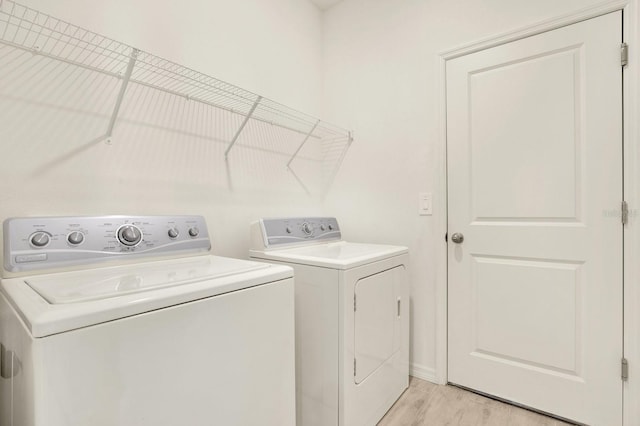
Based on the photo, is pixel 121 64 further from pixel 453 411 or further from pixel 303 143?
pixel 453 411

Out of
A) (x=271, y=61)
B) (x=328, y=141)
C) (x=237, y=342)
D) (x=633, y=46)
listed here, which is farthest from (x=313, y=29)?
(x=237, y=342)

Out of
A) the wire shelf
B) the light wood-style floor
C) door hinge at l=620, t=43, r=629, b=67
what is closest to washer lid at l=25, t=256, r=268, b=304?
the wire shelf

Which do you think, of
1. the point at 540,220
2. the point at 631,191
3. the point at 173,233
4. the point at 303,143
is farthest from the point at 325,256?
the point at 631,191

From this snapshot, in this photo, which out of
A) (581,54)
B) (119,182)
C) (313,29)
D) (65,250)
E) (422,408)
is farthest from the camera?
(313,29)

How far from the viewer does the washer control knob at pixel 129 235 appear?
1.17 meters

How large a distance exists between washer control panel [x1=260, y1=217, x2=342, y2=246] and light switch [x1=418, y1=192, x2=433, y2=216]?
574 millimetres

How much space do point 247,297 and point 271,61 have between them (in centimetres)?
168

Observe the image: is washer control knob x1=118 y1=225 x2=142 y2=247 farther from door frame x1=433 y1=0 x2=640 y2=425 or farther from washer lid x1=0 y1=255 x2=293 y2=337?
door frame x1=433 y1=0 x2=640 y2=425

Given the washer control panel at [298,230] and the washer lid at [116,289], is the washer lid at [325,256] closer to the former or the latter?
the washer control panel at [298,230]

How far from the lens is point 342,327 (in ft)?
4.38

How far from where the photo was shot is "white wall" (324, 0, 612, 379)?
1.93 m

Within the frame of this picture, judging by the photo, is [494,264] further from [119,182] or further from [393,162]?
[119,182]

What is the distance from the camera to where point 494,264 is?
181cm

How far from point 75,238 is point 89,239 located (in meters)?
0.04
